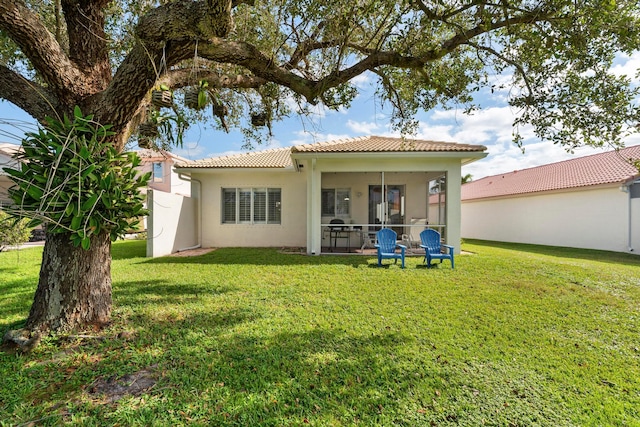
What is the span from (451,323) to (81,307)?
5249mm

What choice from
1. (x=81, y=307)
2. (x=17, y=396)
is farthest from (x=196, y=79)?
(x=17, y=396)

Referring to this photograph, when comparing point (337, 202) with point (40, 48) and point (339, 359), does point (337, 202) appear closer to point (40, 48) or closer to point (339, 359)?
point (339, 359)

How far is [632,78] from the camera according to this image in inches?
171

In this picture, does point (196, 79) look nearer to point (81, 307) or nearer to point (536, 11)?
point (81, 307)

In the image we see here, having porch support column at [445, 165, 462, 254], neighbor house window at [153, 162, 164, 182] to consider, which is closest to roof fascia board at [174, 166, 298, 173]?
porch support column at [445, 165, 462, 254]

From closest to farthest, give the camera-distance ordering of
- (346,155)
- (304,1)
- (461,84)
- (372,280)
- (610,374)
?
1. (610,374)
2. (304,1)
3. (461,84)
4. (372,280)
5. (346,155)

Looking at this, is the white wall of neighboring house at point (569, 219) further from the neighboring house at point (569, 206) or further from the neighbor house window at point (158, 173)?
the neighbor house window at point (158, 173)

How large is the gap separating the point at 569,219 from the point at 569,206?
68cm

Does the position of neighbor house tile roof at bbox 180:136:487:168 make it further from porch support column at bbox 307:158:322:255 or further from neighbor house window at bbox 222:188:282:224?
neighbor house window at bbox 222:188:282:224

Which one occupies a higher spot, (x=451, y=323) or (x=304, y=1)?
(x=304, y=1)

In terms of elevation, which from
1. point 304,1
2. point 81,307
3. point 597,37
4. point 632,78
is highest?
point 304,1

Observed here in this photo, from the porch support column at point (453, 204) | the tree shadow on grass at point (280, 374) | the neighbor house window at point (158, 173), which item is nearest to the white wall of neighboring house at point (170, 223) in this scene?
the tree shadow on grass at point (280, 374)

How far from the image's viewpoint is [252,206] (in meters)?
12.7

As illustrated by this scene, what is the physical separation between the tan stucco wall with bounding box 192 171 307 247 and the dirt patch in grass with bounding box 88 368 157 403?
9.69m
